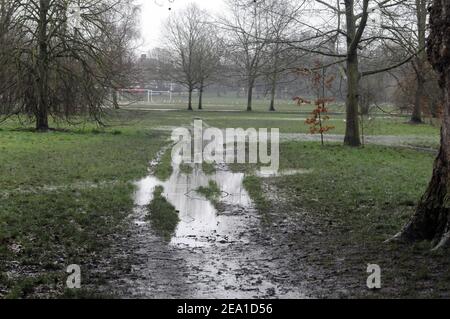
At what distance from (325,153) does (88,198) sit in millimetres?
10083

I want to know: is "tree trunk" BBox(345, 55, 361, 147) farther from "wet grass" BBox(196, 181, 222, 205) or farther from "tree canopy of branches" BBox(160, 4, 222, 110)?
"tree canopy of branches" BBox(160, 4, 222, 110)

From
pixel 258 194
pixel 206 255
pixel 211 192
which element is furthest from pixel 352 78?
pixel 206 255

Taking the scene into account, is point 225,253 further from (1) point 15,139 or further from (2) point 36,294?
(1) point 15,139

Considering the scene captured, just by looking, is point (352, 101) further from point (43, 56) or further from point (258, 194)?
point (43, 56)

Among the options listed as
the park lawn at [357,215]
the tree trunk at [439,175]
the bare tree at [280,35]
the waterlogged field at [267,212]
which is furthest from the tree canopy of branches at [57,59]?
the tree trunk at [439,175]

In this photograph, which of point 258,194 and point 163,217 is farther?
point 258,194

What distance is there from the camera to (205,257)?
259 inches

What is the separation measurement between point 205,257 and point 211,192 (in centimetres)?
470

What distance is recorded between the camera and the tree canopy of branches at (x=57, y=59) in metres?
22.8

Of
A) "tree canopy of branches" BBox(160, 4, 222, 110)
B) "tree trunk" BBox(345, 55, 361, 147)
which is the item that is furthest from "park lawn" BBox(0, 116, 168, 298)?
"tree canopy of branches" BBox(160, 4, 222, 110)

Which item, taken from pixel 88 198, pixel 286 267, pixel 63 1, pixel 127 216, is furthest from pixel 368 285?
pixel 63 1

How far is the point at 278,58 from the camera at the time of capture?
1983cm

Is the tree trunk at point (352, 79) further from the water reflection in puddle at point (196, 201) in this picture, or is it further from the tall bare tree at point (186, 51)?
the tall bare tree at point (186, 51)

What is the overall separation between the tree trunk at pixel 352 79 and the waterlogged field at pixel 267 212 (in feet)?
6.45
